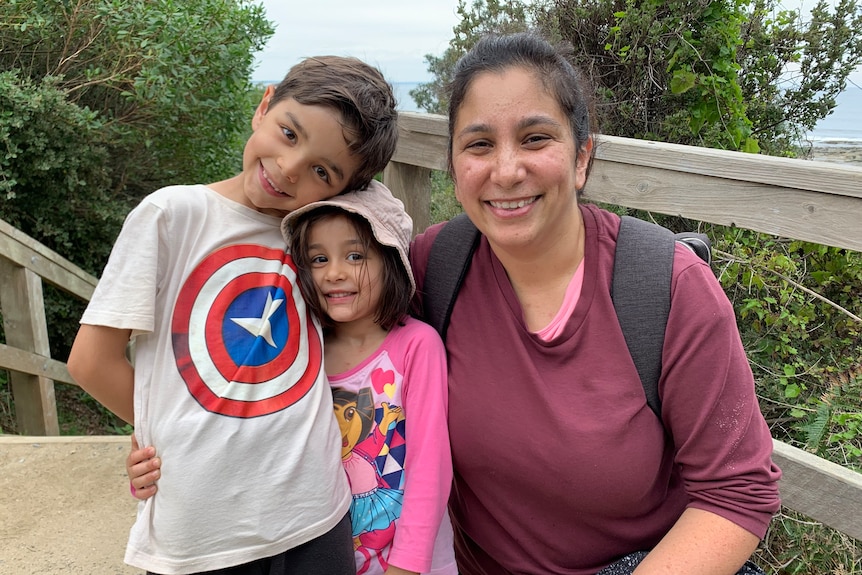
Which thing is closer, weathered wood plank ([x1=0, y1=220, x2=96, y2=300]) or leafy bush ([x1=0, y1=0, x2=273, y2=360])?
weathered wood plank ([x1=0, y1=220, x2=96, y2=300])

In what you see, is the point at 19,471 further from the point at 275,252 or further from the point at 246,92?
the point at 246,92

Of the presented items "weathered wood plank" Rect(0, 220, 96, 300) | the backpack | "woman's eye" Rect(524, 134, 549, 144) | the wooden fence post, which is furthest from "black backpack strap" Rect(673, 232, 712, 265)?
the wooden fence post

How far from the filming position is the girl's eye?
68.7 inches

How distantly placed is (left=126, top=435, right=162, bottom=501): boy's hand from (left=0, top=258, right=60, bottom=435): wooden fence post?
7.71 feet

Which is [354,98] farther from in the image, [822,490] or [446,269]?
[822,490]

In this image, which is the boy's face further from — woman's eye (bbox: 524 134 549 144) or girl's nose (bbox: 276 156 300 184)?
woman's eye (bbox: 524 134 549 144)

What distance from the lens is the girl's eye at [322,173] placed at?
1744 mm

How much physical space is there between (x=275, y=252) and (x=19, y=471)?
203cm

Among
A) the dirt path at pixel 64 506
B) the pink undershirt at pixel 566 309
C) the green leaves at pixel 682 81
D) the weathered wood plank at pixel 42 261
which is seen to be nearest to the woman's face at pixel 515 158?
the pink undershirt at pixel 566 309

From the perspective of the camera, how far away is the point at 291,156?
1691mm

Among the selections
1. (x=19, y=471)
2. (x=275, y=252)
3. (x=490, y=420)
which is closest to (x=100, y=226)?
(x=19, y=471)

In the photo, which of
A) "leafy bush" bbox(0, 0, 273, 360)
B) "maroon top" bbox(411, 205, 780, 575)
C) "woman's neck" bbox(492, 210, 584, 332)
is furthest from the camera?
"leafy bush" bbox(0, 0, 273, 360)

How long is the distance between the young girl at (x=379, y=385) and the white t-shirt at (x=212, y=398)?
0.10m

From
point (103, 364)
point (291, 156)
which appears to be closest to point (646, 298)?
point (291, 156)
